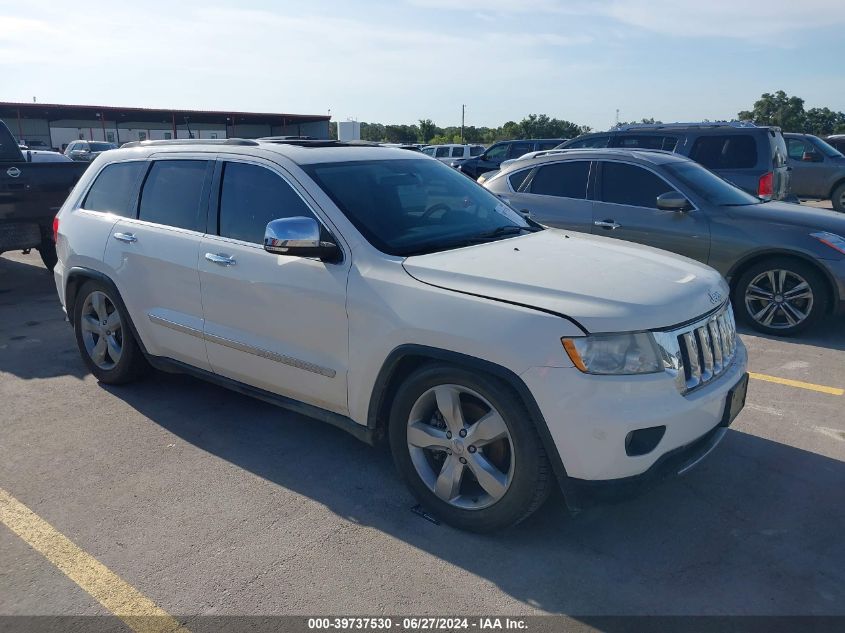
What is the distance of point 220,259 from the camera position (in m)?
4.27

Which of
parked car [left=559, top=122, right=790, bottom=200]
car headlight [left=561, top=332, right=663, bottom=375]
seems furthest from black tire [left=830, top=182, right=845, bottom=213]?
car headlight [left=561, top=332, right=663, bottom=375]

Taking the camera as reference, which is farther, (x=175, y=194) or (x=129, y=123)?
(x=129, y=123)

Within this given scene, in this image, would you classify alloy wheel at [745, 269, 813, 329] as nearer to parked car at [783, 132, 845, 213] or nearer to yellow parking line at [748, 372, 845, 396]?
yellow parking line at [748, 372, 845, 396]

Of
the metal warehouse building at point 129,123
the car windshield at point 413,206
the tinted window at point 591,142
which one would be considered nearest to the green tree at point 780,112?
the metal warehouse building at point 129,123

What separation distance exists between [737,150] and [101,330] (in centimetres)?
830

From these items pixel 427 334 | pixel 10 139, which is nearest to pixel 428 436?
pixel 427 334

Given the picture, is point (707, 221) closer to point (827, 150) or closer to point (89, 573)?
point (89, 573)

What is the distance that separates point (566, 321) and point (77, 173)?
7.82m

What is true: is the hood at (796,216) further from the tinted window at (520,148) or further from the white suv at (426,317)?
the tinted window at (520,148)

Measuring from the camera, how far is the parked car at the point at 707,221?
21.7ft

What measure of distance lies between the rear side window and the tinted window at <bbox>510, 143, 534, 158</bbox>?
967 centimetres

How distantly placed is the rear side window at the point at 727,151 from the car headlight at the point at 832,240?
11.4ft

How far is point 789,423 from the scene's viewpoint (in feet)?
15.5

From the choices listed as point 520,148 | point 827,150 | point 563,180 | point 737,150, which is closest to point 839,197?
point 827,150
